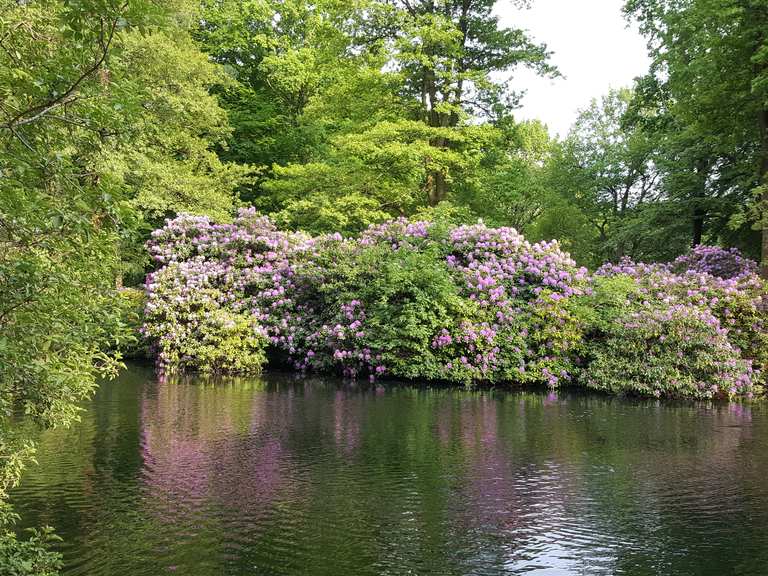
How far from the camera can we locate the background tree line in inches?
122

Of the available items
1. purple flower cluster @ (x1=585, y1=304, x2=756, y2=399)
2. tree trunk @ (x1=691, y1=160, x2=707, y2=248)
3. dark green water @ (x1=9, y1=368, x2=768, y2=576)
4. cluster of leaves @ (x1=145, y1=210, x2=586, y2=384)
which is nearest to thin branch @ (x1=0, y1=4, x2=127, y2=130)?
dark green water @ (x1=9, y1=368, x2=768, y2=576)

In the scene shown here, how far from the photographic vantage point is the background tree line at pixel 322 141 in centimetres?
310

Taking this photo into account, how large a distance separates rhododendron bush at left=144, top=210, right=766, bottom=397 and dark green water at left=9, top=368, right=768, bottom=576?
3077 mm

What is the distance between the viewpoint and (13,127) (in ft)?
9.46

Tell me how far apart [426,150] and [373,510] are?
15.6m

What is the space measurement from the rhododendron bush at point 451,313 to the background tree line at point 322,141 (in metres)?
2.42

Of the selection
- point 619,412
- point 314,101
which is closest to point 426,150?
point 314,101

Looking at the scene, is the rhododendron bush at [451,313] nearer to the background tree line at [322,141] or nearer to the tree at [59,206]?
the background tree line at [322,141]

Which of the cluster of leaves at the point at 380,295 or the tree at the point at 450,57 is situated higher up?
the tree at the point at 450,57

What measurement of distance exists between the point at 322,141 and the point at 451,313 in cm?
1588

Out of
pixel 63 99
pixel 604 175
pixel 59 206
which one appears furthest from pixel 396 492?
pixel 604 175

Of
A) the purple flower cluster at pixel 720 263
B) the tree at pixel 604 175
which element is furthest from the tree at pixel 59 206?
the tree at pixel 604 175

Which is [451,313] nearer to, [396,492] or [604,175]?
[396,492]

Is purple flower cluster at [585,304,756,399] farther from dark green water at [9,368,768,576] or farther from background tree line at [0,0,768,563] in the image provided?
background tree line at [0,0,768,563]
